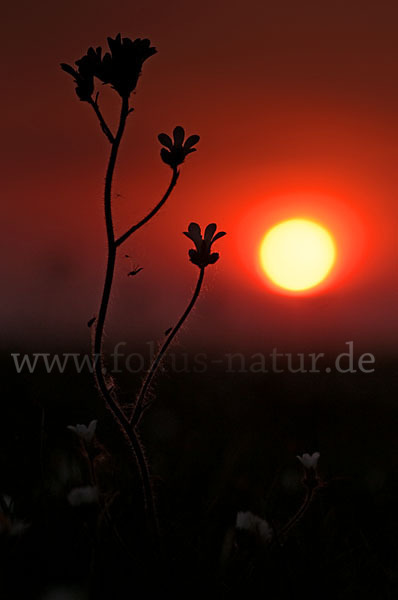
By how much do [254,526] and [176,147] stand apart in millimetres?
1051

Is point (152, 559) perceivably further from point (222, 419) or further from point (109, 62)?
point (222, 419)

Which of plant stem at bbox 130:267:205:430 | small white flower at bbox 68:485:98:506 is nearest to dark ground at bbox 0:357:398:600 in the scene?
small white flower at bbox 68:485:98:506

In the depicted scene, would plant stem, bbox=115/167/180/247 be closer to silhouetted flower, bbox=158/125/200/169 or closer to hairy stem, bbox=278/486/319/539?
silhouetted flower, bbox=158/125/200/169

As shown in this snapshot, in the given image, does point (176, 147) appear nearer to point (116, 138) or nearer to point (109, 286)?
point (116, 138)

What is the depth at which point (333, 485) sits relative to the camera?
3.24 meters

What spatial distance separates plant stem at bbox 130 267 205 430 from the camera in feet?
6.59

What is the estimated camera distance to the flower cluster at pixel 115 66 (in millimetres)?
1896

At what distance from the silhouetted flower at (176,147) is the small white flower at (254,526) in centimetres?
99

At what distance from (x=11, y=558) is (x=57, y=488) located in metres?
0.74

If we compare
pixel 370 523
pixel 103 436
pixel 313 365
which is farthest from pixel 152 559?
pixel 313 365

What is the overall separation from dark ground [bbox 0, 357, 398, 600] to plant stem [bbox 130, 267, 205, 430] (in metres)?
0.13

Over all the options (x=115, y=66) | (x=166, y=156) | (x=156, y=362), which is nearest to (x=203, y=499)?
(x=156, y=362)

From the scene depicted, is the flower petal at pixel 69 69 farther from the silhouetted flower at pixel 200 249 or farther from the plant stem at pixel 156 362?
the plant stem at pixel 156 362

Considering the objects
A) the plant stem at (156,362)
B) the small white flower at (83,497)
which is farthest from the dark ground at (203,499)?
the plant stem at (156,362)
